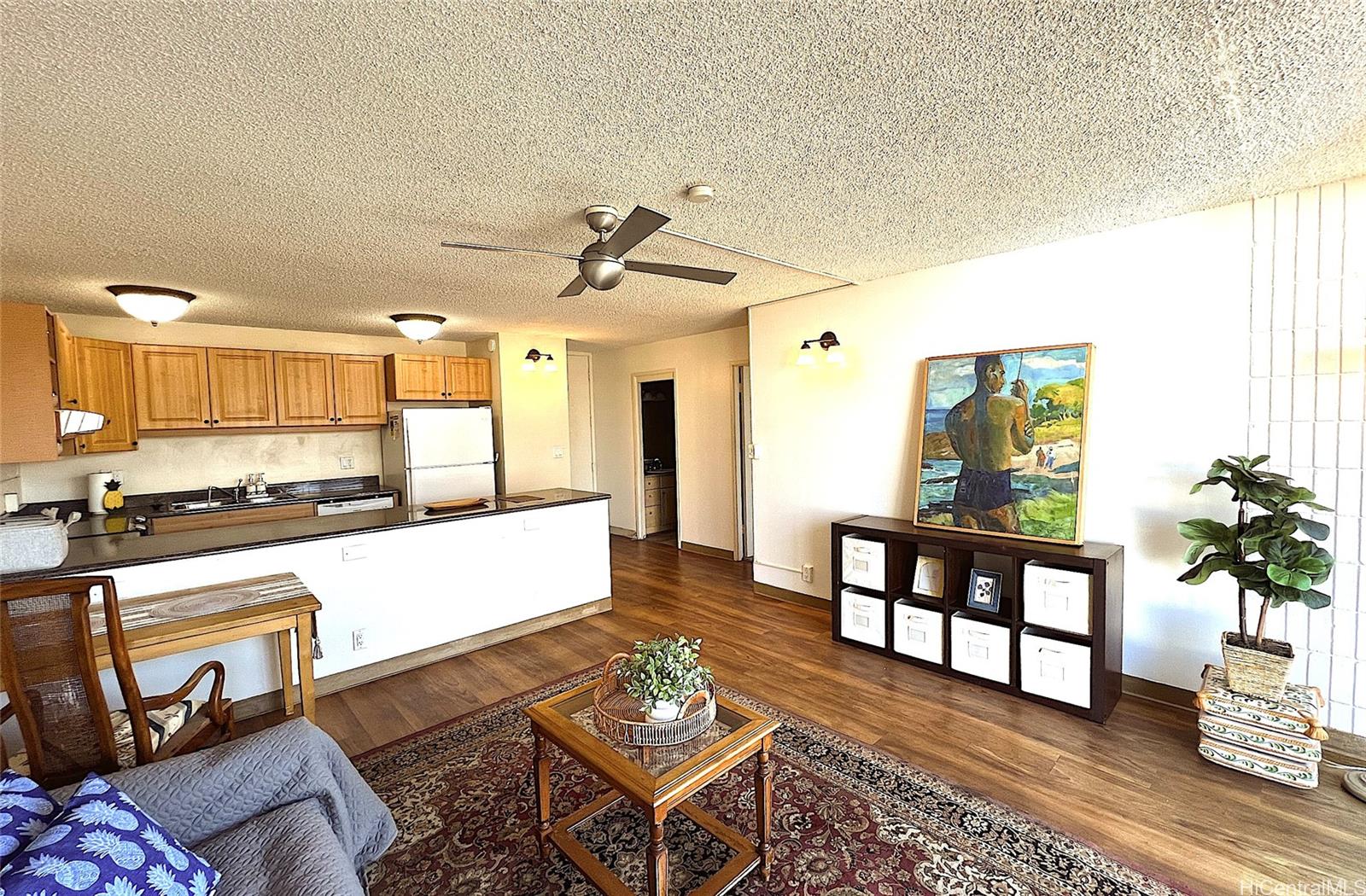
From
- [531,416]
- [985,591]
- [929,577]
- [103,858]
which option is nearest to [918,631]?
[929,577]

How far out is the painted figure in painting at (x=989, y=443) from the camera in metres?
3.18

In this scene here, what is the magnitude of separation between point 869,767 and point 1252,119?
8.96 feet

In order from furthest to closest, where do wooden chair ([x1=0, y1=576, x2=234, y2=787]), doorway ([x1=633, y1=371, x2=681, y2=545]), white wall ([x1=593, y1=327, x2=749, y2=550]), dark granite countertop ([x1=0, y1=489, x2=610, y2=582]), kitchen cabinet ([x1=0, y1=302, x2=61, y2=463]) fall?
doorway ([x1=633, y1=371, x2=681, y2=545])
white wall ([x1=593, y1=327, x2=749, y2=550])
kitchen cabinet ([x1=0, y1=302, x2=61, y2=463])
dark granite countertop ([x1=0, y1=489, x2=610, y2=582])
wooden chair ([x1=0, y1=576, x2=234, y2=787])

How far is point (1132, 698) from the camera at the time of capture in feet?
9.55

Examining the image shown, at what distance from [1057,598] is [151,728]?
153 inches

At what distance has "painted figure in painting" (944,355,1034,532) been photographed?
318 centimetres

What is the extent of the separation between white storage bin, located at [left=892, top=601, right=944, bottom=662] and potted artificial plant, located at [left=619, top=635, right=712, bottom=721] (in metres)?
1.96

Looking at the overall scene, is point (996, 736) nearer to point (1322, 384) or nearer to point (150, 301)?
point (1322, 384)

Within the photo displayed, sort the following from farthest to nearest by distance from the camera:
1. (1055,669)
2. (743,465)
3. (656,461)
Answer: (656,461), (743,465), (1055,669)

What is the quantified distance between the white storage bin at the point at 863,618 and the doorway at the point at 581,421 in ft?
13.9

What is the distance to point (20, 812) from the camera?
47.4 inches

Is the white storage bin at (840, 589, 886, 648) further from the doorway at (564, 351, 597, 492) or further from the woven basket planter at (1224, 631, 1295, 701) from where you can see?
the doorway at (564, 351, 597, 492)

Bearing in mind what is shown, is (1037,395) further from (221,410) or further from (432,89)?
(221,410)

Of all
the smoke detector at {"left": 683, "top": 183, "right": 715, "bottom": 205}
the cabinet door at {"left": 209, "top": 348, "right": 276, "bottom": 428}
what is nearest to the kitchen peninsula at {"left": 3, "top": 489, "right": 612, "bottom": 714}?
the cabinet door at {"left": 209, "top": 348, "right": 276, "bottom": 428}
